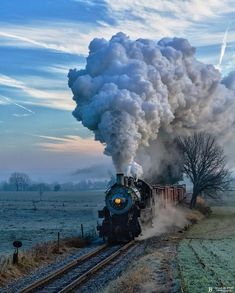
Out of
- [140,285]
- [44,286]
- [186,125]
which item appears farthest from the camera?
[186,125]

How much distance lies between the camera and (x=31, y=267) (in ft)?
65.5

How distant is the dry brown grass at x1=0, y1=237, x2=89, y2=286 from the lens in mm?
17953

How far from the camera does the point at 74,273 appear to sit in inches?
724

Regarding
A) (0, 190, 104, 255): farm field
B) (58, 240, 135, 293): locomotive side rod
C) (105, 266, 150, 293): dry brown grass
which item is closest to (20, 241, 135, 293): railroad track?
(58, 240, 135, 293): locomotive side rod

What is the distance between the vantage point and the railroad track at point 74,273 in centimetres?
1555

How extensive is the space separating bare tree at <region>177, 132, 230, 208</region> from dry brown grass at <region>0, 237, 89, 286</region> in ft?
104

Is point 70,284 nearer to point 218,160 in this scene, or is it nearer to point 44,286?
point 44,286

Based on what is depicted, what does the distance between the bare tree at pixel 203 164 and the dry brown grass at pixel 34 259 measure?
31.8m

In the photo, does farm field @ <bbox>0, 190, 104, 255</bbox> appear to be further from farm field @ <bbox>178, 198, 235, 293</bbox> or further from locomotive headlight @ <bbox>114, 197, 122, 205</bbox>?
farm field @ <bbox>178, 198, 235, 293</bbox>

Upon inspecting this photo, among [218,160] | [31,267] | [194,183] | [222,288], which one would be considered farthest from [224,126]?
[222,288]

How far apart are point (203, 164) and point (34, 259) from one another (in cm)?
4011

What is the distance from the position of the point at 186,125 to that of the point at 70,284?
37471 mm

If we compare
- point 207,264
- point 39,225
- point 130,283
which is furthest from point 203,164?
point 130,283

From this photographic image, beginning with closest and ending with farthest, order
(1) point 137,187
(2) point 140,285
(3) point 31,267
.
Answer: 1. (2) point 140,285
2. (3) point 31,267
3. (1) point 137,187
